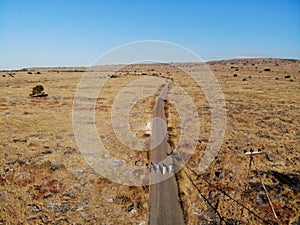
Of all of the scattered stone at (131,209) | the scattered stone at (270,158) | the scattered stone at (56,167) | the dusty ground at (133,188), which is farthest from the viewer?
the scattered stone at (270,158)

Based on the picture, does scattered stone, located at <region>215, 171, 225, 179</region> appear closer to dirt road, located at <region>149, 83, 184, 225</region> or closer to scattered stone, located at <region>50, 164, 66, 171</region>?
dirt road, located at <region>149, 83, 184, 225</region>

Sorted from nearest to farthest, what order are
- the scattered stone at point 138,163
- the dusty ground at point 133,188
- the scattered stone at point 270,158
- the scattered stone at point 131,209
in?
the dusty ground at point 133,188 < the scattered stone at point 131,209 < the scattered stone at point 138,163 < the scattered stone at point 270,158

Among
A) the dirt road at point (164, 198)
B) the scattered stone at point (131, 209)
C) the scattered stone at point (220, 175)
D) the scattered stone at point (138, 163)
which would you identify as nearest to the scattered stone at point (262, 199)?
the scattered stone at point (220, 175)

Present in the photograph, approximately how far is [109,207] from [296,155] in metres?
19.7

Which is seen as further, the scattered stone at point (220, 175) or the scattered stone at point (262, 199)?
the scattered stone at point (220, 175)

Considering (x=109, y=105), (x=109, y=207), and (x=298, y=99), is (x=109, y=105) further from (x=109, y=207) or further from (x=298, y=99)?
(x=298, y=99)

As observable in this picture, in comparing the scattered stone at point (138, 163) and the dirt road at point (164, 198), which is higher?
the scattered stone at point (138, 163)

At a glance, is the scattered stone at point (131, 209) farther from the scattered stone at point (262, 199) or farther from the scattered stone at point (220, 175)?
the scattered stone at point (262, 199)

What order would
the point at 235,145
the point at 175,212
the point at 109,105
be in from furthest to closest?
1. the point at 109,105
2. the point at 235,145
3. the point at 175,212

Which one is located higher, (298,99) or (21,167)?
(298,99)

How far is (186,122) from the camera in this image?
36.6 m

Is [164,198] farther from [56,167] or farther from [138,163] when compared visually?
[56,167]

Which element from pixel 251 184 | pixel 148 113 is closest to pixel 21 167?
pixel 251 184

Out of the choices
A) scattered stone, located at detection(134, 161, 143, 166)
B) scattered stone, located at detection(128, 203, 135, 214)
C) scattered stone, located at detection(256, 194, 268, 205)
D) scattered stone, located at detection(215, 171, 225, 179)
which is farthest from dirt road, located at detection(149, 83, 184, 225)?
scattered stone, located at detection(256, 194, 268, 205)
